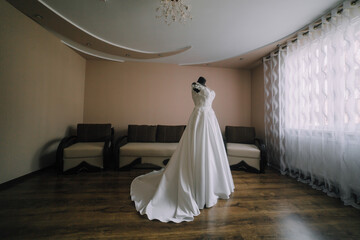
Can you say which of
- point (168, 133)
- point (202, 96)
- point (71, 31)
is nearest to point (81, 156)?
point (168, 133)

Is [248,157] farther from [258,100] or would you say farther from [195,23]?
[195,23]

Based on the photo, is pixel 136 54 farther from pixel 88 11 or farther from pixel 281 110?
pixel 281 110

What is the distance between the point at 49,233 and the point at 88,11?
8.75 ft

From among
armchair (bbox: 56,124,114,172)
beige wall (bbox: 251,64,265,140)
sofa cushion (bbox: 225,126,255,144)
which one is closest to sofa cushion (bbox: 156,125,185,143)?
armchair (bbox: 56,124,114,172)

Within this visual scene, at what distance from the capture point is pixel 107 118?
3.87 metres

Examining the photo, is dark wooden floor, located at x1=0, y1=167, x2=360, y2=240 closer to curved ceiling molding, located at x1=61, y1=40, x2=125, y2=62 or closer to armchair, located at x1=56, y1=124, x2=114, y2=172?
armchair, located at x1=56, y1=124, x2=114, y2=172

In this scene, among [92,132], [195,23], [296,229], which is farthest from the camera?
[92,132]

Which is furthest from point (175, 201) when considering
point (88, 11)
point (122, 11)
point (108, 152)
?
point (88, 11)

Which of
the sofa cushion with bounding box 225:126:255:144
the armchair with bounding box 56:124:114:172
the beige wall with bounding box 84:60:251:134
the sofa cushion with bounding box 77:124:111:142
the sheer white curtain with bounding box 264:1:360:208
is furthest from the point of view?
the beige wall with bounding box 84:60:251:134

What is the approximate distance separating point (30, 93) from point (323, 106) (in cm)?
465

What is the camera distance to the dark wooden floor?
48.1 inches

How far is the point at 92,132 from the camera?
335cm

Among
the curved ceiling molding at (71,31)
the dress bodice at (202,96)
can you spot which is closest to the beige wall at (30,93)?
the curved ceiling molding at (71,31)

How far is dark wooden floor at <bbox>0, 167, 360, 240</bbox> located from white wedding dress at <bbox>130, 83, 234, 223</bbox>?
10 cm
